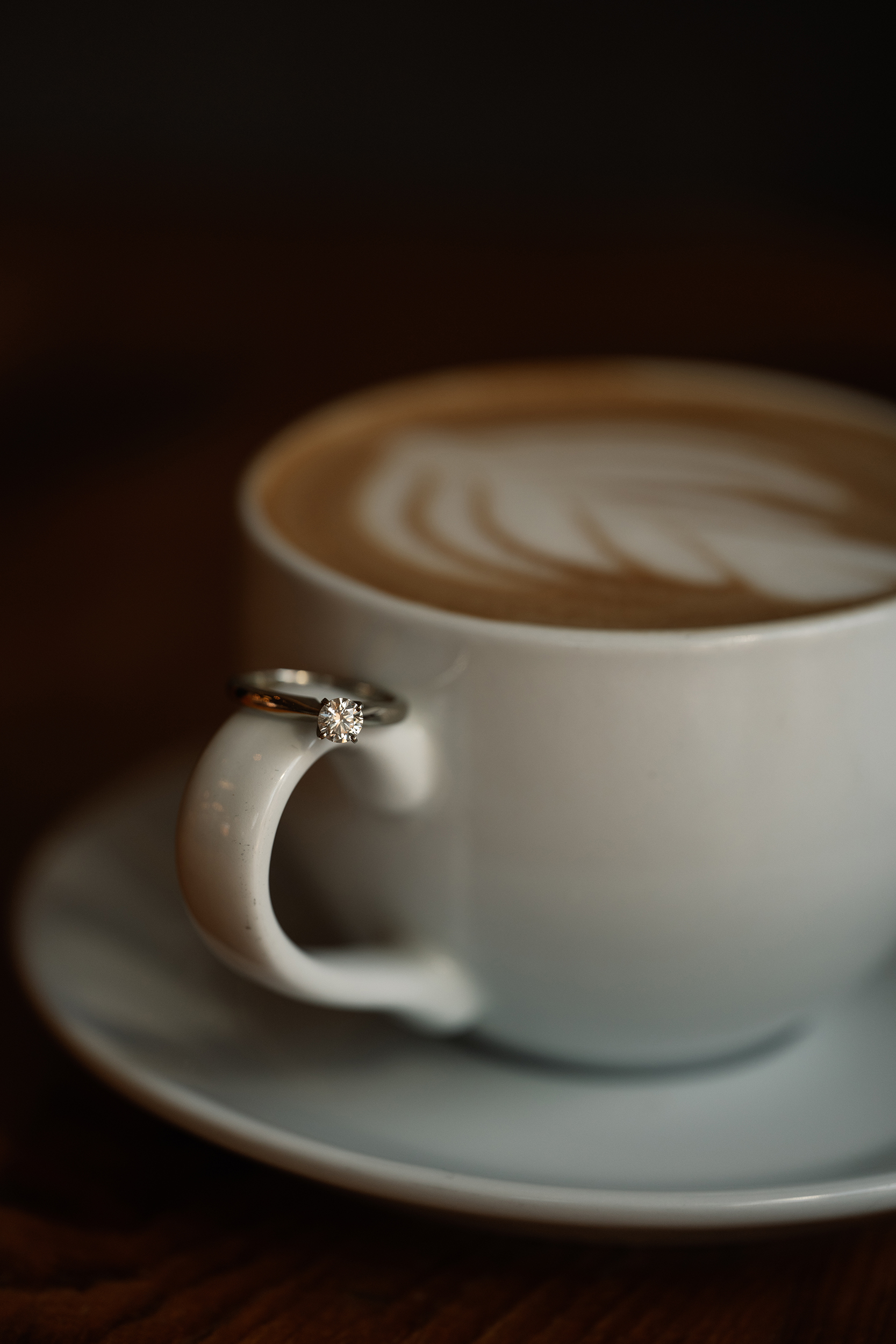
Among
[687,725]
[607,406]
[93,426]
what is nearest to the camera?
[687,725]

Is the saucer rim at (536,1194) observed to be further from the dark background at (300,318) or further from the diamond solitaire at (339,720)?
the diamond solitaire at (339,720)

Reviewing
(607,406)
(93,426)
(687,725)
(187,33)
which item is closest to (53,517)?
(93,426)

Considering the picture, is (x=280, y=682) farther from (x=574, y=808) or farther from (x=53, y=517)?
(x=53, y=517)

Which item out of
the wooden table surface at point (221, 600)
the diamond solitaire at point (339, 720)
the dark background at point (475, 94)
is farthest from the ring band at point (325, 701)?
the dark background at point (475, 94)

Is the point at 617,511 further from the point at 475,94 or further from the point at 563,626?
the point at 475,94

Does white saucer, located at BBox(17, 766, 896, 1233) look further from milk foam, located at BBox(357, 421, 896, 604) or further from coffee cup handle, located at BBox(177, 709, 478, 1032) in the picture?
milk foam, located at BBox(357, 421, 896, 604)

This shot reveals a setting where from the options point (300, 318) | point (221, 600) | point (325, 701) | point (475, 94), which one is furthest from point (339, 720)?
point (475, 94)

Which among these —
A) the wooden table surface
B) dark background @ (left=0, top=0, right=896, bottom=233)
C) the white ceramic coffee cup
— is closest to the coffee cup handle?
the white ceramic coffee cup
